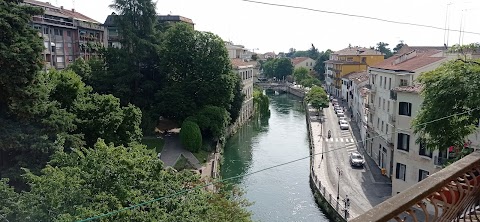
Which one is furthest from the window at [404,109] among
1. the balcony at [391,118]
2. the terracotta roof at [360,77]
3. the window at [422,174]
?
the terracotta roof at [360,77]

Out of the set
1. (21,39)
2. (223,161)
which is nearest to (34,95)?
(21,39)

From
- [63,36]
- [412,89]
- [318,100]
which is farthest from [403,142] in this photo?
[63,36]

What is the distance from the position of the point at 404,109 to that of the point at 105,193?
17.6 meters

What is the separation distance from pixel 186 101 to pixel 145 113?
3606 millimetres

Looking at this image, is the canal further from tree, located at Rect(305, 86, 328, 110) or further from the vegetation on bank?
the vegetation on bank

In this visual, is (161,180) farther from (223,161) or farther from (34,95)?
(223,161)

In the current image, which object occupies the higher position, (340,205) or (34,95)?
(34,95)

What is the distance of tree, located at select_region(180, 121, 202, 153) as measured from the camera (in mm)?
29938

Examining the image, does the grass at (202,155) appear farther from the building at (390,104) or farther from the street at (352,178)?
the building at (390,104)

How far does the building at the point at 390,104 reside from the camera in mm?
22172

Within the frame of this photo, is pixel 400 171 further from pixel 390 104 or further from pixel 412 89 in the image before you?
pixel 390 104

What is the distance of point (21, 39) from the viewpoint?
15.5m

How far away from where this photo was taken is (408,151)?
69.2 ft

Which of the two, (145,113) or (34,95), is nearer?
(34,95)
